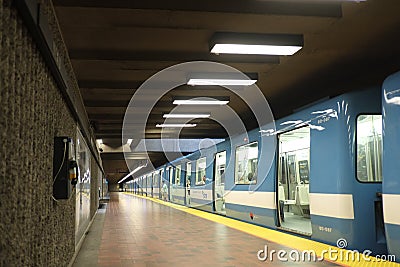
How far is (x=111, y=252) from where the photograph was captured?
22.0ft

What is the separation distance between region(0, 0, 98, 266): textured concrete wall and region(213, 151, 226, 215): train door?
964 cm

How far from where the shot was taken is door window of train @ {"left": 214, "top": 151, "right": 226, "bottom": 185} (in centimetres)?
1347

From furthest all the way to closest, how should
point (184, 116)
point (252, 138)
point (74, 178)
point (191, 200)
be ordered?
point (191, 200)
point (184, 116)
point (252, 138)
point (74, 178)

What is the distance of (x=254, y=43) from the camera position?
5922 mm

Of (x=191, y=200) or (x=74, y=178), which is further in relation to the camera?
(x=191, y=200)

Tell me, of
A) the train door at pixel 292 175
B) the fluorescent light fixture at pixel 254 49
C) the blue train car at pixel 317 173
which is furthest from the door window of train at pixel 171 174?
the fluorescent light fixture at pixel 254 49

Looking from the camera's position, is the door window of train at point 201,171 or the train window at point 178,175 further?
the train window at point 178,175

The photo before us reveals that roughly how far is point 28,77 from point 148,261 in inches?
148

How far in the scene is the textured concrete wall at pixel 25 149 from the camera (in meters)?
2.22

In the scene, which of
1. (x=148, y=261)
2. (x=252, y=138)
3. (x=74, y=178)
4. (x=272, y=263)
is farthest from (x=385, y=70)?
(x=74, y=178)

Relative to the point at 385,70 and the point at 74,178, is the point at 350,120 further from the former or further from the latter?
the point at 74,178

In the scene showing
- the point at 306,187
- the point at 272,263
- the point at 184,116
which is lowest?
the point at 272,263
